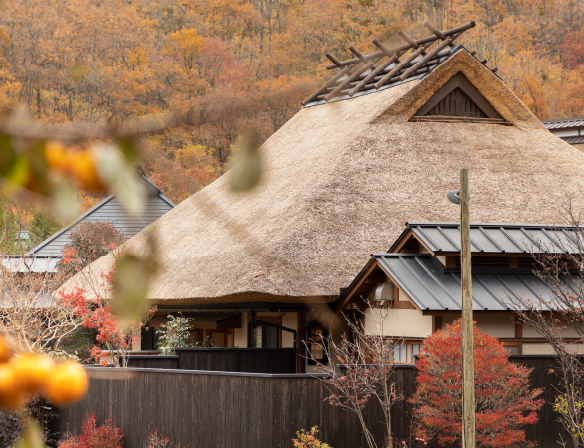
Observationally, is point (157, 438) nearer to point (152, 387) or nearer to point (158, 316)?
point (152, 387)

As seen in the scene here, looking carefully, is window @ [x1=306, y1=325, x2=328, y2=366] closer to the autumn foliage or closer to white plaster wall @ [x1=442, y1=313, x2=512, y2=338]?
white plaster wall @ [x1=442, y1=313, x2=512, y2=338]

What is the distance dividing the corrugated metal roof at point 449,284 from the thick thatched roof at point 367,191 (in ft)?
5.29

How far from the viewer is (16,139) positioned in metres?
0.78

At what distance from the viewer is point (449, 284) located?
439 inches

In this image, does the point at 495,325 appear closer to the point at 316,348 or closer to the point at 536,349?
the point at 536,349

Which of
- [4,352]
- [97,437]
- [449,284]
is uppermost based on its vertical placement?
[449,284]

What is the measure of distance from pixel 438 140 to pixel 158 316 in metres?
9.26

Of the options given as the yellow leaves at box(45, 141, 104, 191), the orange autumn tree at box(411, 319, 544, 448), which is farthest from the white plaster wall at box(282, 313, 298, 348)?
the yellow leaves at box(45, 141, 104, 191)

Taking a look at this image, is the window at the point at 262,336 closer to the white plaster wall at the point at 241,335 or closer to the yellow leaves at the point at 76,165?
the white plaster wall at the point at 241,335

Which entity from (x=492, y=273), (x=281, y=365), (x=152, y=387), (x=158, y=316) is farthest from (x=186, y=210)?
(x=492, y=273)

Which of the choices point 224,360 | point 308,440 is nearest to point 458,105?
point 224,360

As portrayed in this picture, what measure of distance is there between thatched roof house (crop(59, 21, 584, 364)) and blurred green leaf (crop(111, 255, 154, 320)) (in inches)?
422

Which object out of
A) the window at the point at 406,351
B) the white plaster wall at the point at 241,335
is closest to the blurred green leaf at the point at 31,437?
the window at the point at 406,351

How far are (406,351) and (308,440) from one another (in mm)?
3044
